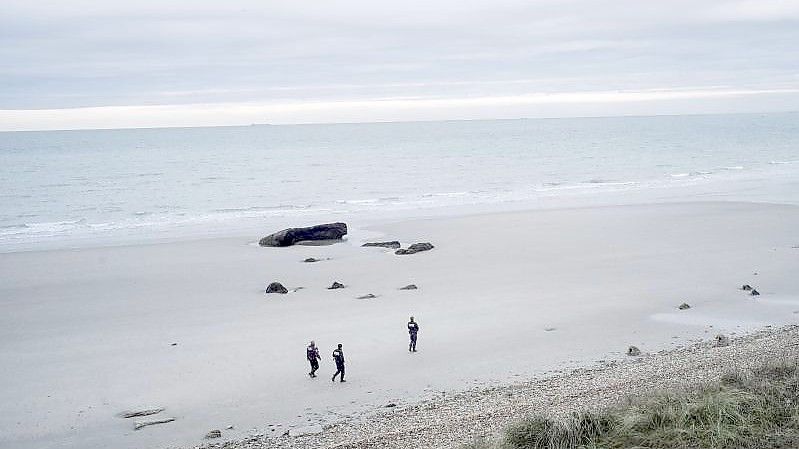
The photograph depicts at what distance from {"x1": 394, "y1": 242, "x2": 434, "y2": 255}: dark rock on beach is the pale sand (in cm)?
61

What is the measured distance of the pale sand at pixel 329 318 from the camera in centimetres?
1557

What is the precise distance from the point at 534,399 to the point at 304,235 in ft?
72.7

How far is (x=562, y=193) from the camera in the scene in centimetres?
5819

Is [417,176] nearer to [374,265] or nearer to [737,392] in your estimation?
[374,265]

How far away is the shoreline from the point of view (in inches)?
500

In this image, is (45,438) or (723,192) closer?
(45,438)

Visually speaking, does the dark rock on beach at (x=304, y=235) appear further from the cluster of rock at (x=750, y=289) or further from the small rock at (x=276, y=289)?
the cluster of rock at (x=750, y=289)

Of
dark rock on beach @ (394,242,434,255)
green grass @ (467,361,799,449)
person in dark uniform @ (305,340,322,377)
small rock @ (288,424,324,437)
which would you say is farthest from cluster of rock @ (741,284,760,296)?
small rock @ (288,424,324,437)

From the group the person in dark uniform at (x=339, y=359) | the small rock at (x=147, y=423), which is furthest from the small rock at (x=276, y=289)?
the small rock at (x=147, y=423)

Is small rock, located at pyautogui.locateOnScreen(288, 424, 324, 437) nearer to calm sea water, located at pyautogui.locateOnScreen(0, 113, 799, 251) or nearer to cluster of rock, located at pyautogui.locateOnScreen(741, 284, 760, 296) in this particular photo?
cluster of rock, located at pyautogui.locateOnScreen(741, 284, 760, 296)

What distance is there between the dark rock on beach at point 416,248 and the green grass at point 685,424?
20048 mm

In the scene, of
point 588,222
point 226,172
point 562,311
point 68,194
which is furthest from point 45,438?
point 226,172

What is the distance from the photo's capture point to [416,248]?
105ft

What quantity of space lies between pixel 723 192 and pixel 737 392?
46.1m
